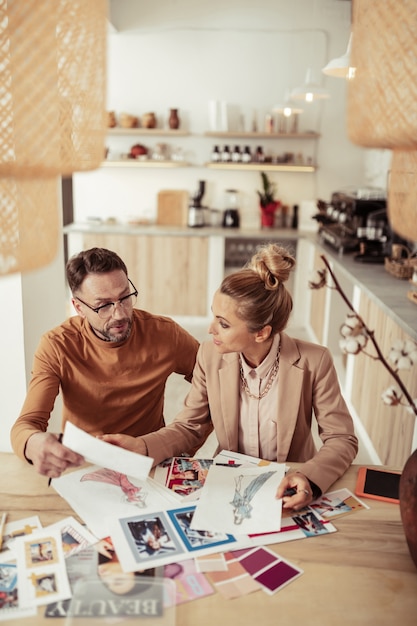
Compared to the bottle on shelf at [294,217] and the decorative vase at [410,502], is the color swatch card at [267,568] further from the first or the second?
the bottle on shelf at [294,217]

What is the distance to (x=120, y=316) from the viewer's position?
181 cm

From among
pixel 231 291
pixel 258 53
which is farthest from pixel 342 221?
pixel 231 291

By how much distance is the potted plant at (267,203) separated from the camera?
5.80m

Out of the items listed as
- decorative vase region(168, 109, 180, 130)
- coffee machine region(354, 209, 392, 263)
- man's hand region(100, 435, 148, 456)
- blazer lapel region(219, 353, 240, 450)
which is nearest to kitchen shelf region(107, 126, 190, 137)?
decorative vase region(168, 109, 180, 130)

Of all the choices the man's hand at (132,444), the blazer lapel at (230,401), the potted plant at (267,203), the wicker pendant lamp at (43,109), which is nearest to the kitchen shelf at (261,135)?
the potted plant at (267,203)

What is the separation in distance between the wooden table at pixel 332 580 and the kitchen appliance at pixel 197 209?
464cm

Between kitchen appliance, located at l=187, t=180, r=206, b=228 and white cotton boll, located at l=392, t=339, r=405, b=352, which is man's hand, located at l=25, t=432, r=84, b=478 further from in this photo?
kitchen appliance, located at l=187, t=180, r=206, b=228

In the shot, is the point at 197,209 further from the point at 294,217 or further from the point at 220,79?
the point at 220,79

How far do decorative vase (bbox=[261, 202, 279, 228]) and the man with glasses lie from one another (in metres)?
4.03

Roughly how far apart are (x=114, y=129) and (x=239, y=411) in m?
4.69

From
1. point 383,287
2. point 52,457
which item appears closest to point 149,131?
point 383,287

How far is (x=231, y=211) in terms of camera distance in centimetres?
590

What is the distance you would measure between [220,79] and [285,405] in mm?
4861

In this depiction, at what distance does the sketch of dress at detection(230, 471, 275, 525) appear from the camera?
1.26 meters
